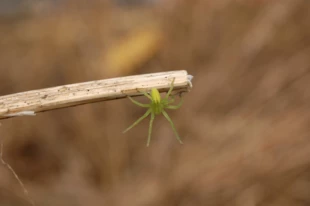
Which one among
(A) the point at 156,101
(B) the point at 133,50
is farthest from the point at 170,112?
(A) the point at 156,101

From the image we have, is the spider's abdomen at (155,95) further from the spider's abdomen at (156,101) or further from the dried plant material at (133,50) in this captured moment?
the dried plant material at (133,50)

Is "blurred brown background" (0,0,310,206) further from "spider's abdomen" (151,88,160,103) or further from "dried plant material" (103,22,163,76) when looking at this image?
"spider's abdomen" (151,88,160,103)

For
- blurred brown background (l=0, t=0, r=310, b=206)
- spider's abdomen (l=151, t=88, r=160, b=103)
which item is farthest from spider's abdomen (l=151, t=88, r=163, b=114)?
blurred brown background (l=0, t=0, r=310, b=206)

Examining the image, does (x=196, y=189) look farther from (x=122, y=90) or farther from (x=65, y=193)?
(x=122, y=90)

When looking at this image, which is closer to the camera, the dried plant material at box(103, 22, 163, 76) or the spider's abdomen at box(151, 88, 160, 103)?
the spider's abdomen at box(151, 88, 160, 103)

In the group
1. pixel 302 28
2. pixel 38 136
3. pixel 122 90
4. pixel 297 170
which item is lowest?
pixel 122 90

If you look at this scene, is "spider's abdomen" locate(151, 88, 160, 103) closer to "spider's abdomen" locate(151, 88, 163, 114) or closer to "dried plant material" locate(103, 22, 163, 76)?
"spider's abdomen" locate(151, 88, 163, 114)

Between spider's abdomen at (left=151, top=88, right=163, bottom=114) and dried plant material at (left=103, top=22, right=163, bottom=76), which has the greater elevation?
dried plant material at (left=103, top=22, right=163, bottom=76)

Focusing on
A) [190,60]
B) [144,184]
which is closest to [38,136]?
[144,184]
